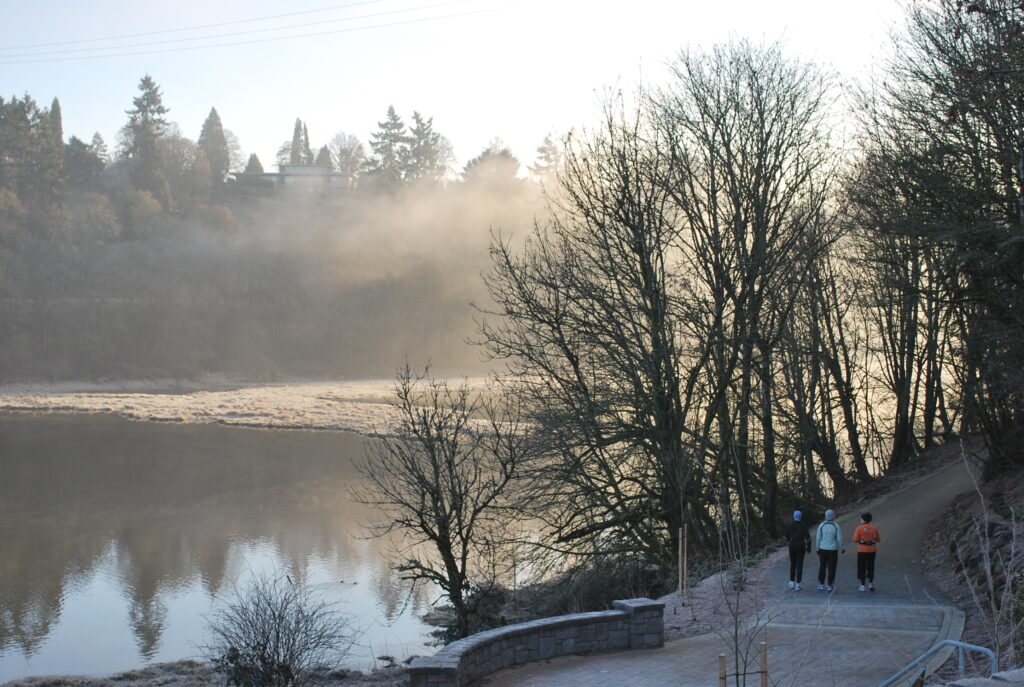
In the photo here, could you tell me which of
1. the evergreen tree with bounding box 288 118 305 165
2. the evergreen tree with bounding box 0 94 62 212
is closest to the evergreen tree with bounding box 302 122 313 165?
the evergreen tree with bounding box 288 118 305 165

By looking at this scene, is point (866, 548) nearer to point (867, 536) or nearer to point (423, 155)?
point (867, 536)

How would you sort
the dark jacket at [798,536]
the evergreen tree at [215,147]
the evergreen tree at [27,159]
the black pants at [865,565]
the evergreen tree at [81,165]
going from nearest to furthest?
1. the black pants at [865,565]
2. the dark jacket at [798,536]
3. the evergreen tree at [27,159]
4. the evergreen tree at [81,165]
5. the evergreen tree at [215,147]

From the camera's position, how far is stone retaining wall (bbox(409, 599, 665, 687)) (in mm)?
10211

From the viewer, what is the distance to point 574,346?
68.4 ft

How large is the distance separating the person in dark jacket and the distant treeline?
69.7 m

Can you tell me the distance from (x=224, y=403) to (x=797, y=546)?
2225 inches

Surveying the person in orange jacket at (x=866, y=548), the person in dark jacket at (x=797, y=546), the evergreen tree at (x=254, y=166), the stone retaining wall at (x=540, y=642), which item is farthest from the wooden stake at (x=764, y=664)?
the evergreen tree at (x=254, y=166)

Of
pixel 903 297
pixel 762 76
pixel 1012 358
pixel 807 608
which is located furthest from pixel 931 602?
pixel 762 76

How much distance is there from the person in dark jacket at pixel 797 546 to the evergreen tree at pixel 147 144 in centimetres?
11112

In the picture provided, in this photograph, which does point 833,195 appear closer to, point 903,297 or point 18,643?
point 903,297

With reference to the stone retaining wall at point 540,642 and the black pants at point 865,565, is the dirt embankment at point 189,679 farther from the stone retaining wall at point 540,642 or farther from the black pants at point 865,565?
the black pants at point 865,565

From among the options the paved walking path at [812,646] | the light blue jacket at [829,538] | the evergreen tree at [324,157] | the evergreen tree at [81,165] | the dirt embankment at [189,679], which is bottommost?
the dirt embankment at [189,679]

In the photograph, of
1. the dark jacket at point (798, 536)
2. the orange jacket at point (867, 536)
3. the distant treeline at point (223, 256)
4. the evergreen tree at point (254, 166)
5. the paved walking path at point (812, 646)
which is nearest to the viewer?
the paved walking path at point (812, 646)

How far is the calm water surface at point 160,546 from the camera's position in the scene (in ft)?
63.4
